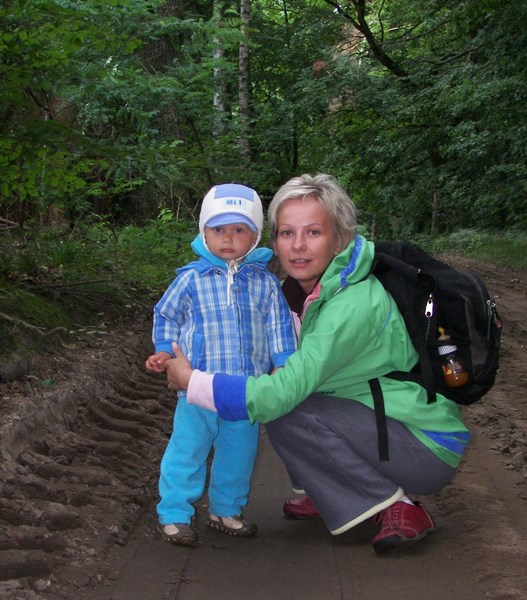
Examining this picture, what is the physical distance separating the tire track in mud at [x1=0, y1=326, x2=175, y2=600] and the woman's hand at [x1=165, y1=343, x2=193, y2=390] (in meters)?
0.79

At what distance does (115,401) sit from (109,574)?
2.37 m

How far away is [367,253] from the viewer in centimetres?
348

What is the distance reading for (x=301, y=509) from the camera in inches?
160

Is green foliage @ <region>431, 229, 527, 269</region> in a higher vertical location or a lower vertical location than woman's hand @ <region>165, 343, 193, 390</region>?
lower

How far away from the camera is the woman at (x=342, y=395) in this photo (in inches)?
130

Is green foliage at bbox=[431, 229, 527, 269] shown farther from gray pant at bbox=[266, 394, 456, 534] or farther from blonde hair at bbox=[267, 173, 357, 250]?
gray pant at bbox=[266, 394, 456, 534]

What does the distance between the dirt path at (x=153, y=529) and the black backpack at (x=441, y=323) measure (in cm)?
56

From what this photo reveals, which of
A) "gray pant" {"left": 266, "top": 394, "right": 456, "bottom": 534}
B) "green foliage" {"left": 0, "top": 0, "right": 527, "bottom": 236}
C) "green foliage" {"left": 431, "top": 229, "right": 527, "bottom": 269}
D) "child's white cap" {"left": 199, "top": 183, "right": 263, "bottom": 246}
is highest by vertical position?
"green foliage" {"left": 0, "top": 0, "right": 527, "bottom": 236}

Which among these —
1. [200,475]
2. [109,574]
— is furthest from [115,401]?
[109,574]

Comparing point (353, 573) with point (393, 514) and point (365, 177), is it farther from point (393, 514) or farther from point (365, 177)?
point (365, 177)

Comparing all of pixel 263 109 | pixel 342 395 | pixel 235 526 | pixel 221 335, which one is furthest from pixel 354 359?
pixel 263 109

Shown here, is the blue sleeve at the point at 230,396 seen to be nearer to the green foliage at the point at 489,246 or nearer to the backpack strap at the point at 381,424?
the backpack strap at the point at 381,424

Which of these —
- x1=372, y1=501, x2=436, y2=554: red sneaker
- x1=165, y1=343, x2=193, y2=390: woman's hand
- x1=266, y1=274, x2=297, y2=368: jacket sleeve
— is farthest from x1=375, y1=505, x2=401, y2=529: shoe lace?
x1=165, y1=343, x2=193, y2=390: woman's hand

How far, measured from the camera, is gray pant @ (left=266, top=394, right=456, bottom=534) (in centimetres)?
349
